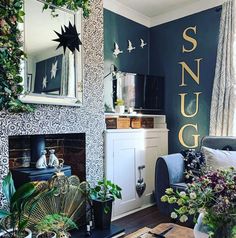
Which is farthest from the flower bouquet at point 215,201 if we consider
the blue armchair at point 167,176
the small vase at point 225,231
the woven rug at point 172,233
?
the blue armchair at point 167,176

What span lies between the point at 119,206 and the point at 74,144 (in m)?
0.91

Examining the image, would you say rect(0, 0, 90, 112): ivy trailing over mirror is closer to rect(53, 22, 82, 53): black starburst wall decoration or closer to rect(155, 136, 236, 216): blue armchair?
rect(53, 22, 82, 53): black starburst wall decoration

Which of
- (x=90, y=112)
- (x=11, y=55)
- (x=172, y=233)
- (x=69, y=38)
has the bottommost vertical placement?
(x=172, y=233)

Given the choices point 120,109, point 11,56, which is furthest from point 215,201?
point 120,109

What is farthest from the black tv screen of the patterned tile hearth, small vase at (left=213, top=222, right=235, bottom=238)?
small vase at (left=213, top=222, right=235, bottom=238)

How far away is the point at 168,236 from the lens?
1.32m

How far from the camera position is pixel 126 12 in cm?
361

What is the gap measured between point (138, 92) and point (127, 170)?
3.52ft

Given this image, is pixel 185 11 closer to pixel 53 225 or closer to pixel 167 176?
pixel 167 176

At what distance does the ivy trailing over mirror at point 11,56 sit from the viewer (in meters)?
1.81

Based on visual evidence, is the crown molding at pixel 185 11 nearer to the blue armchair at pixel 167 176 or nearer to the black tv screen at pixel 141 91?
the black tv screen at pixel 141 91

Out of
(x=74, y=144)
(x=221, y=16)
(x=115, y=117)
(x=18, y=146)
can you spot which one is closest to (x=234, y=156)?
(x=115, y=117)

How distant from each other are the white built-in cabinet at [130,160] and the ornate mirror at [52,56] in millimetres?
689

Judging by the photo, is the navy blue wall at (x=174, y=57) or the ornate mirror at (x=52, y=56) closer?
the ornate mirror at (x=52, y=56)
